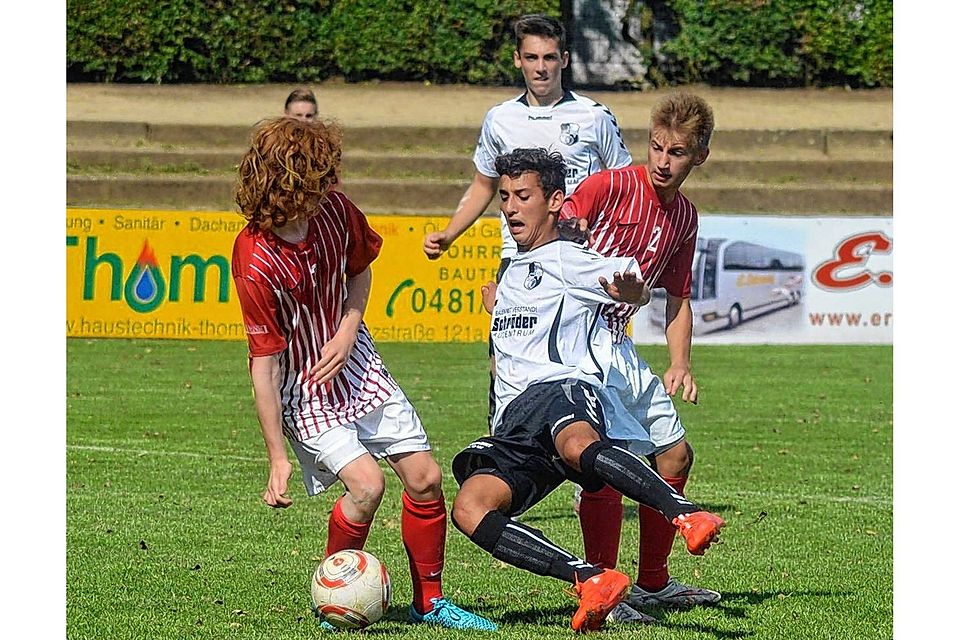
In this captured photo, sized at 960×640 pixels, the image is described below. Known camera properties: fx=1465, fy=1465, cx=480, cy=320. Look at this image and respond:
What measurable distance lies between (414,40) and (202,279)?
11.2 meters

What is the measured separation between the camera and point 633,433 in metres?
5.21

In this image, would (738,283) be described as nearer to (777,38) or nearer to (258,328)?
(777,38)

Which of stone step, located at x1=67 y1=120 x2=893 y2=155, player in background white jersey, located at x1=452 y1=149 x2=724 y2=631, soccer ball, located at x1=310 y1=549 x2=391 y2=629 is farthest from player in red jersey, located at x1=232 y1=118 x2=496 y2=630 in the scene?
stone step, located at x1=67 y1=120 x2=893 y2=155

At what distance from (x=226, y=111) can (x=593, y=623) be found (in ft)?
69.2

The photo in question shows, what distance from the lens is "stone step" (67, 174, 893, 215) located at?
68.3ft

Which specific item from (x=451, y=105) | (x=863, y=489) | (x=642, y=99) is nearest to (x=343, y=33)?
(x=451, y=105)

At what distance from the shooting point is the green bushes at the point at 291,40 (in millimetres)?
25109

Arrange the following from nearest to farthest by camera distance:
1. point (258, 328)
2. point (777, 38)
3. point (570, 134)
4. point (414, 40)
Answer: point (258, 328) → point (570, 134) → point (414, 40) → point (777, 38)

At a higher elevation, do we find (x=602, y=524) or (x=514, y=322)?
(x=514, y=322)

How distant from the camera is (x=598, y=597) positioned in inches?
176

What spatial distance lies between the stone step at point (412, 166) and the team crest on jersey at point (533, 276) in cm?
1697

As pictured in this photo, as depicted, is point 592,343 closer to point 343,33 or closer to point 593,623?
point 593,623

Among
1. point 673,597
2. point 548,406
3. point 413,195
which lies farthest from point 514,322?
point 413,195

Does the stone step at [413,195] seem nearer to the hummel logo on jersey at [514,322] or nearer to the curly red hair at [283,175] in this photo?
the hummel logo on jersey at [514,322]
